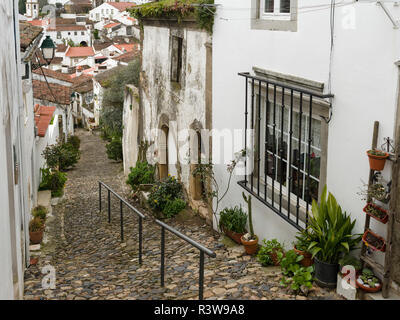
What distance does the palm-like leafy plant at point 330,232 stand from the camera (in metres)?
5.61

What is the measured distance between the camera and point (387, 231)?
4992 mm

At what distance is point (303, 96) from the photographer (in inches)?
252

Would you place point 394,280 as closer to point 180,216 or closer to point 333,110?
point 333,110

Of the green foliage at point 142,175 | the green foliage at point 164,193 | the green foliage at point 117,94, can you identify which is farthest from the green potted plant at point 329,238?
the green foliage at point 117,94

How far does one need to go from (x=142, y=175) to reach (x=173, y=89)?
11.8 ft

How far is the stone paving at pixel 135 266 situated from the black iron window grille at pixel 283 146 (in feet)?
3.22

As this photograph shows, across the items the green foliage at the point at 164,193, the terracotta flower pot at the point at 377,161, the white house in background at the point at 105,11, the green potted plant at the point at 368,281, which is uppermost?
the white house in background at the point at 105,11

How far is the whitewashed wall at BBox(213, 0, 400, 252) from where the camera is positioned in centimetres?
495

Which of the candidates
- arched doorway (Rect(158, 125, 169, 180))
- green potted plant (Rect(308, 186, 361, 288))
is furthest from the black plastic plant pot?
arched doorway (Rect(158, 125, 169, 180))

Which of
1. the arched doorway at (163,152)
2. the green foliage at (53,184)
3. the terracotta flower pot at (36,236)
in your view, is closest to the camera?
the terracotta flower pot at (36,236)

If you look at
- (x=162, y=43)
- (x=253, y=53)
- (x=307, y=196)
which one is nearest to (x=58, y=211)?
(x=162, y=43)

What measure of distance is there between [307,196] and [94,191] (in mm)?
11012

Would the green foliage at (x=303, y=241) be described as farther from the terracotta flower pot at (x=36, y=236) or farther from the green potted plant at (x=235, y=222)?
the terracotta flower pot at (x=36, y=236)

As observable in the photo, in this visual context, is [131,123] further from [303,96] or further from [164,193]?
[303,96]
